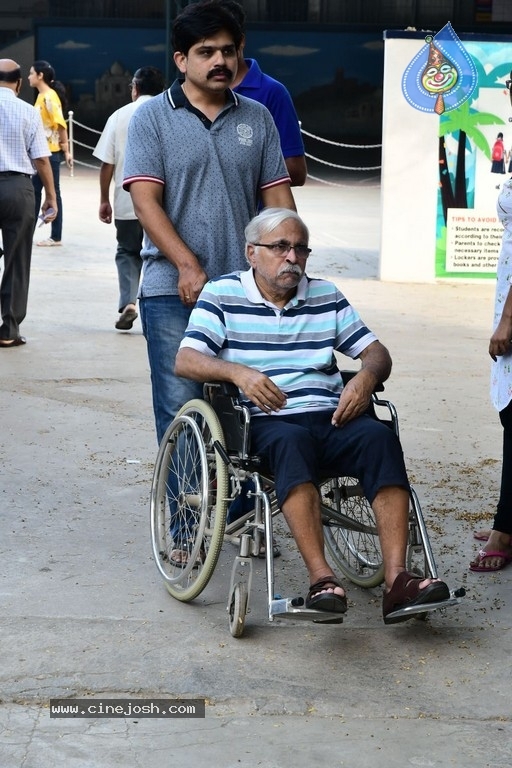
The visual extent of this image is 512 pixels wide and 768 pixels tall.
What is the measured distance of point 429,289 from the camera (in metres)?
11.1

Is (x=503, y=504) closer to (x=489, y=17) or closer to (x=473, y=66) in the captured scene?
(x=473, y=66)

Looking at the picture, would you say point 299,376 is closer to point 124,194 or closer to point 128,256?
point 124,194

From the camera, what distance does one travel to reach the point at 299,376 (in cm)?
404

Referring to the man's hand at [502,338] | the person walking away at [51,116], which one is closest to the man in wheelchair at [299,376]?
the man's hand at [502,338]

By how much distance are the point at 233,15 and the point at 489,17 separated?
33.0 metres

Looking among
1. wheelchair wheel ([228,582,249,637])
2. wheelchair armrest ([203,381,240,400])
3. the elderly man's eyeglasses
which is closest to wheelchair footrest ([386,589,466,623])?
wheelchair wheel ([228,582,249,637])

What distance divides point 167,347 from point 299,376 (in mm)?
595

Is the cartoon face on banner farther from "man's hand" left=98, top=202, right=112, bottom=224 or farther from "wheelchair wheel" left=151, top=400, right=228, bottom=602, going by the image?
"wheelchair wheel" left=151, top=400, right=228, bottom=602

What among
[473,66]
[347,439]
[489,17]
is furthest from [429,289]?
[489,17]

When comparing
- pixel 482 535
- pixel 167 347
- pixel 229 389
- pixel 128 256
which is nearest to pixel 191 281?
pixel 167 347

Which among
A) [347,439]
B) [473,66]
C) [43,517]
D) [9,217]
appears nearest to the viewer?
[347,439]

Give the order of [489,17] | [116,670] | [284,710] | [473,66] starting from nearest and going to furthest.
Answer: [284,710] → [116,670] → [473,66] → [489,17]

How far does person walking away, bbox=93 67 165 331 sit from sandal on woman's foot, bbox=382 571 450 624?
5054 mm

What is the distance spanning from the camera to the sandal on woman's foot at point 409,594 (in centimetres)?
351
